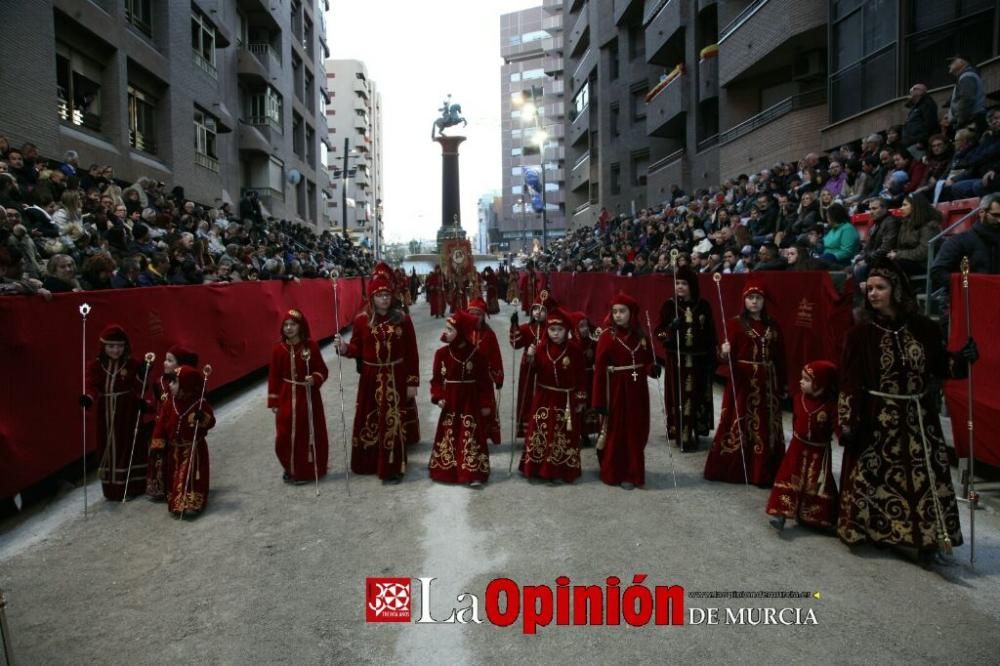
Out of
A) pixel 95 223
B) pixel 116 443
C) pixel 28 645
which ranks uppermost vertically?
pixel 95 223

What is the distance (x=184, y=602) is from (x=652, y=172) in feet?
110

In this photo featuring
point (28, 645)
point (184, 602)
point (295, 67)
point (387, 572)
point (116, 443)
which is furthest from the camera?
point (295, 67)

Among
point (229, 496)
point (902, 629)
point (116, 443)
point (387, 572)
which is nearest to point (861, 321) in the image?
point (902, 629)

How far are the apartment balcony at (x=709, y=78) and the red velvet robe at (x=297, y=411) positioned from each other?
24.7 metres

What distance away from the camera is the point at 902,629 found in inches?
157

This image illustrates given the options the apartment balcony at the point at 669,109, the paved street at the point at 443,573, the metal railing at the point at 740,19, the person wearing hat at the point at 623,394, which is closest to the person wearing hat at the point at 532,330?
the person wearing hat at the point at 623,394

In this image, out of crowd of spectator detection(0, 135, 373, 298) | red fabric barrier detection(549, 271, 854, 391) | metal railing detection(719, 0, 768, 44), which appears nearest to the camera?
red fabric barrier detection(549, 271, 854, 391)

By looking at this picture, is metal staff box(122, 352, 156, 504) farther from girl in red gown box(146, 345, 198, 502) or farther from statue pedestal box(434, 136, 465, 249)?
statue pedestal box(434, 136, 465, 249)

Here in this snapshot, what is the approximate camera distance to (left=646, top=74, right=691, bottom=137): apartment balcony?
30453mm

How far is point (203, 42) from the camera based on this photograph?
27.0 meters

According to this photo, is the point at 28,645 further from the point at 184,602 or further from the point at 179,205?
the point at 179,205

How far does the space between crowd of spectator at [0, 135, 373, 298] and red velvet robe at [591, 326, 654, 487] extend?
11.0 ft

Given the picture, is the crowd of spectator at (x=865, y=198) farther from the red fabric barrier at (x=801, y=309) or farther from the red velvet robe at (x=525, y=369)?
the red velvet robe at (x=525, y=369)

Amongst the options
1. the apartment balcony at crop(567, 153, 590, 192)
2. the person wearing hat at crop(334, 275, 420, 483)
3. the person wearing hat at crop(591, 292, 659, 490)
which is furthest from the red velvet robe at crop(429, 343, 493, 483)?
the apartment balcony at crop(567, 153, 590, 192)
